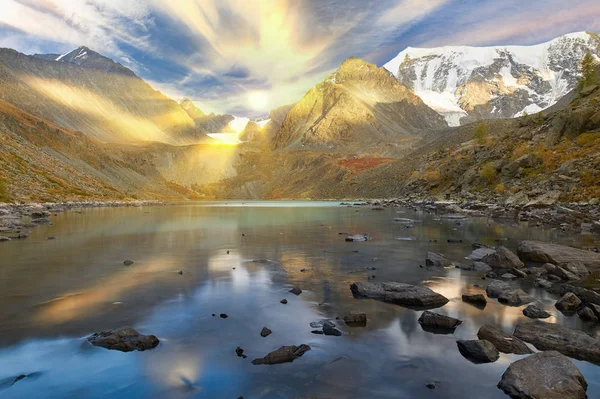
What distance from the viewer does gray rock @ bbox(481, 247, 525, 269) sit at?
17.0 metres

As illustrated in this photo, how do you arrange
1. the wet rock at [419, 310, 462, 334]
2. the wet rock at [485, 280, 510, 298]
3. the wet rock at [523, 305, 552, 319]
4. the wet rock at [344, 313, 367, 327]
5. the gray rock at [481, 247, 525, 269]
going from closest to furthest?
1. the wet rock at [419, 310, 462, 334]
2. the wet rock at [344, 313, 367, 327]
3. the wet rock at [523, 305, 552, 319]
4. the wet rock at [485, 280, 510, 298]
5. the gray rock at [481, 247, 525, 269]

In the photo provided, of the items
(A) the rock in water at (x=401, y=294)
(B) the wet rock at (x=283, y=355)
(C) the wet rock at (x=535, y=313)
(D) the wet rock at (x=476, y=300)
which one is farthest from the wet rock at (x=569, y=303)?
(B) the wet rock at (x=283, y=355)

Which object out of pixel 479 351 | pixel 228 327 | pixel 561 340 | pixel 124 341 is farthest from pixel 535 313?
pixel 124 341

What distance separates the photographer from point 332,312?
11258mm

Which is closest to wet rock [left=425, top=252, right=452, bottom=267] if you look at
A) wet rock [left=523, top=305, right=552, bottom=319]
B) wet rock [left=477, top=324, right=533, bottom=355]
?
wet rock [left=523, top=305, right=552, bottom=319]

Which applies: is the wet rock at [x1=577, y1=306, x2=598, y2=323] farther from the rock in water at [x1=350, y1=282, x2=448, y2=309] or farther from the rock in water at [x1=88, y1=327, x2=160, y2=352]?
the rock in water at [x1=88, y1=327, x2=160, y2=352]

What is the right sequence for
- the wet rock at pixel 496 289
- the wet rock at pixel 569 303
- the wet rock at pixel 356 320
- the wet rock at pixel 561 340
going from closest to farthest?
the wet rock at pixel 561 340 < the wet rock at pixel 356 320 < the wet rock at pixel 569 303 < the wet rock at pixel 496 289

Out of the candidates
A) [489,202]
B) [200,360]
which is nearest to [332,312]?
[200,360]

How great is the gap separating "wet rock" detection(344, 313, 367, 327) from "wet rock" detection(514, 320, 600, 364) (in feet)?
12.4

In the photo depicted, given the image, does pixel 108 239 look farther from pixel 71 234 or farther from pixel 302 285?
pixel 302 285

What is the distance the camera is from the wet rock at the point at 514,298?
473 inches

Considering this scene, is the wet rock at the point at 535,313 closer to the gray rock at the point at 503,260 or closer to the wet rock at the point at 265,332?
the gray rock at the point at 503,260

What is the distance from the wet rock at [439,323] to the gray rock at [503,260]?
8.46 metres

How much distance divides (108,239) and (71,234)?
4.83m
